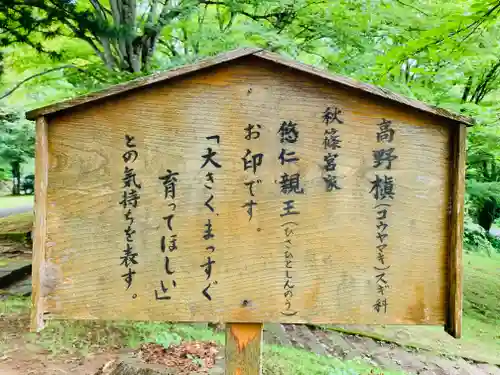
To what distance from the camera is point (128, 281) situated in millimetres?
1827

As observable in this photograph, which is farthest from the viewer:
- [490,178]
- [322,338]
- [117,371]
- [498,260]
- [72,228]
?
[498,260]

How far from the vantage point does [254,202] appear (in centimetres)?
183

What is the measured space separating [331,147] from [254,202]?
1.35 feet

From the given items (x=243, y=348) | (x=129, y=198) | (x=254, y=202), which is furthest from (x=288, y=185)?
(x=243, y=348)

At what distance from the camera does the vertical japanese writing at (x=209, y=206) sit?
182 centimetres

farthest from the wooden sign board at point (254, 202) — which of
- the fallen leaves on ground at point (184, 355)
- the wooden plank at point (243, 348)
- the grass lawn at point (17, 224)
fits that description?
the grass lawn at point (17, 224)

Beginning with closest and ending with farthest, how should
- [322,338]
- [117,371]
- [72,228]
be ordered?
[72,228] < [117,371] < [322,338]

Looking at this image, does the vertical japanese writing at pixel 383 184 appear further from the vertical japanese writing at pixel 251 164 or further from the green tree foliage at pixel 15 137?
the green tree foliage at pixel 15 137

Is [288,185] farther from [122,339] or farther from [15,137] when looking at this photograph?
[15,137]

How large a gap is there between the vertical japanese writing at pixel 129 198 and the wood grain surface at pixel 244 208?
0.02 m

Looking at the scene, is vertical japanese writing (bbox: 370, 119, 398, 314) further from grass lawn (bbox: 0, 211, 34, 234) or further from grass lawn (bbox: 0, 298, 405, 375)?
grass lawn (bbox: 0, 211, 34, 234)

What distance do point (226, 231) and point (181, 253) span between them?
0.22 meters

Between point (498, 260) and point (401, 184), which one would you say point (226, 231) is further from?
point (498, 260)

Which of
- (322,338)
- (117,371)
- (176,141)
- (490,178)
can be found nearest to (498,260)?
(490,178)
